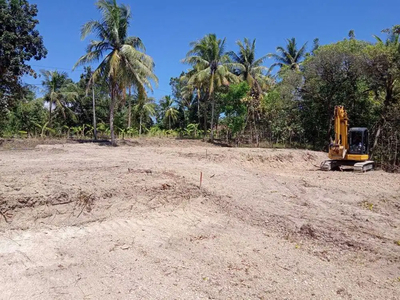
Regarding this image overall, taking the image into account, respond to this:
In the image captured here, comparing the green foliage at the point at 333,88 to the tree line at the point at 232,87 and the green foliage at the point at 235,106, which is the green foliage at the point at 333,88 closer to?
the tree line at the point at 232,87

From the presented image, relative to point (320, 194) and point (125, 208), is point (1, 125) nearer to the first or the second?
point (125, 208)

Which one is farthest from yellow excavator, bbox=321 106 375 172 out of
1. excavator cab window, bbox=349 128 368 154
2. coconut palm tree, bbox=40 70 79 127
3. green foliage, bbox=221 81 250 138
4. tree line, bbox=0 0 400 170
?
coconut palm tree, bbox=40 70 79 127

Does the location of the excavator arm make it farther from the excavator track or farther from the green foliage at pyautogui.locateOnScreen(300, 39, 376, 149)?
the green foliage at pyautogui.locateOnScreen(300, 39, 376, 149)

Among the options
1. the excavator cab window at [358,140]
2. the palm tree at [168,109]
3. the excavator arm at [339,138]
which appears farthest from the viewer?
the palm tree at [168,109]

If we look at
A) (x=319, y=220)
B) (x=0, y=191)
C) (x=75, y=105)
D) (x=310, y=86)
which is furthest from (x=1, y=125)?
(x=319, y=220)

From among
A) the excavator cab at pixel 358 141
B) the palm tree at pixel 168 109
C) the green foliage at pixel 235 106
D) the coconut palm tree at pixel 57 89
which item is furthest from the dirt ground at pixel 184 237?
the palm tree at pixel 168 109

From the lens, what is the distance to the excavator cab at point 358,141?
14531 millimetres

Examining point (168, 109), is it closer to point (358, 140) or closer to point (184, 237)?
point (358, 140)

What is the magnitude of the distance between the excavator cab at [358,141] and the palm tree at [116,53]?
1216 cm

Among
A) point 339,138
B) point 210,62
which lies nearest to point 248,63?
point 210,62

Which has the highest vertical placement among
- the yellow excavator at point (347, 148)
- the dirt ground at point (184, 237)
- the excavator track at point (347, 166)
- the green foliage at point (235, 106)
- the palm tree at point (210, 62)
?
the palm tree at point (210, 62)

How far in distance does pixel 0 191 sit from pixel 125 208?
8.01 feet

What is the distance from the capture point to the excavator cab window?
14.5 meters

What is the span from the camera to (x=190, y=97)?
1474 inches
